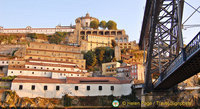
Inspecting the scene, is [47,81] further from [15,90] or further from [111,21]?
[111,21]

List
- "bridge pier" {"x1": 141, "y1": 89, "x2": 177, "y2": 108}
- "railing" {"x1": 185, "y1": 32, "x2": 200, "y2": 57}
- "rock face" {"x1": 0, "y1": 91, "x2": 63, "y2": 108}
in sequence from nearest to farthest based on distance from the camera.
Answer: "railing" {"x1": 185, "y1": 32, "x2": 200, "y2": 57} → "bridge pier" {"x1": 141, "y1": 89, "x2": 177, "y2": 108} → "rock face" {"x1": 0, "y1": 91, "x2": 63, "y2": 108}

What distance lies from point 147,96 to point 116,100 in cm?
850

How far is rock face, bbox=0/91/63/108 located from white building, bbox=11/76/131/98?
3.56 ft

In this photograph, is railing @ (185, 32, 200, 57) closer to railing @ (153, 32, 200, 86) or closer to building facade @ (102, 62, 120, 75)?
railing @ (153, 32, 200, 86)

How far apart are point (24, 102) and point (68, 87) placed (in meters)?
7.35

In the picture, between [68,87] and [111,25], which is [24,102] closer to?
[68,87]

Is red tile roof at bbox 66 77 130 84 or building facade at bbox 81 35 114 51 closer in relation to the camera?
red tile roof at bbox 66 77 130 84

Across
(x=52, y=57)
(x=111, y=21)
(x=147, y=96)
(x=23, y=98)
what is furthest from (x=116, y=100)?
(x=111, y=21)

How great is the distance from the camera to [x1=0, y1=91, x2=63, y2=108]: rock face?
91.8 feet

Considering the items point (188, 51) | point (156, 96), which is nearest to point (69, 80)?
point (156, 96)

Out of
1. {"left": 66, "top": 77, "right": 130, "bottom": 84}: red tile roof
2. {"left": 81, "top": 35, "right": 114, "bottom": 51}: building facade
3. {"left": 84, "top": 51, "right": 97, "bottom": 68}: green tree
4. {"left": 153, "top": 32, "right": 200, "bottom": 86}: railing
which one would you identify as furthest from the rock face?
{"left": 81, "top": 35, "right": 114, "bottom": 51}: building facade

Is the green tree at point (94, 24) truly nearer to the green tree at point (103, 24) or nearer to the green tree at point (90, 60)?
the green tree at point (103, 24)

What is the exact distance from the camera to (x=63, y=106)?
30.4 m

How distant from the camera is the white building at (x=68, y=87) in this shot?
1201 inches
